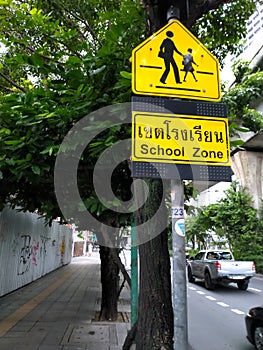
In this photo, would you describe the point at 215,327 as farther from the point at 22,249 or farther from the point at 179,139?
the point at 22,249

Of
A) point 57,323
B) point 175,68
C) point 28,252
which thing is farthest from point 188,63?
point 28,252

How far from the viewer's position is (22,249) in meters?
12.4

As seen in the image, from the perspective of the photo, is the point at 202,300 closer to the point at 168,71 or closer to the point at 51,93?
the point at 51,93

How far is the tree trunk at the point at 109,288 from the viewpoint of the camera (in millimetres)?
7670

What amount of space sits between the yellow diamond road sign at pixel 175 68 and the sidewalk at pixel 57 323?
474cm

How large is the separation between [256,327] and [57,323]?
162 inches

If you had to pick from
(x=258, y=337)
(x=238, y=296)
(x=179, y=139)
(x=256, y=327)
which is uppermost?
(x=179, y=139)

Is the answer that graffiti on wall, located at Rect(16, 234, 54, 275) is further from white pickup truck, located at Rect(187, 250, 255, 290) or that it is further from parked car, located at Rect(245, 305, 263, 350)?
parked car, located at Rect(245, 305, 263, 350)

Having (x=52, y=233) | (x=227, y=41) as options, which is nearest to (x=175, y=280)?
(x=227, y=41)

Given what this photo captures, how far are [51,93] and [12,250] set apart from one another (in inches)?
330

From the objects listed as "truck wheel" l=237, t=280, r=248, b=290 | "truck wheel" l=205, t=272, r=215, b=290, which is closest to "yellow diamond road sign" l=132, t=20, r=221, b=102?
"truck wheel" l=205, t=272, r=215, b=290

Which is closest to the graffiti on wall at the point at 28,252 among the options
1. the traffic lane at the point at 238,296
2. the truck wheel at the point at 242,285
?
the traffic lane at the point at 238,296

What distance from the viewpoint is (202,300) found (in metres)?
11.5

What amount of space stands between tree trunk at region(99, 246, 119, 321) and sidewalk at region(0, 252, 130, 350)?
0.94 feet
